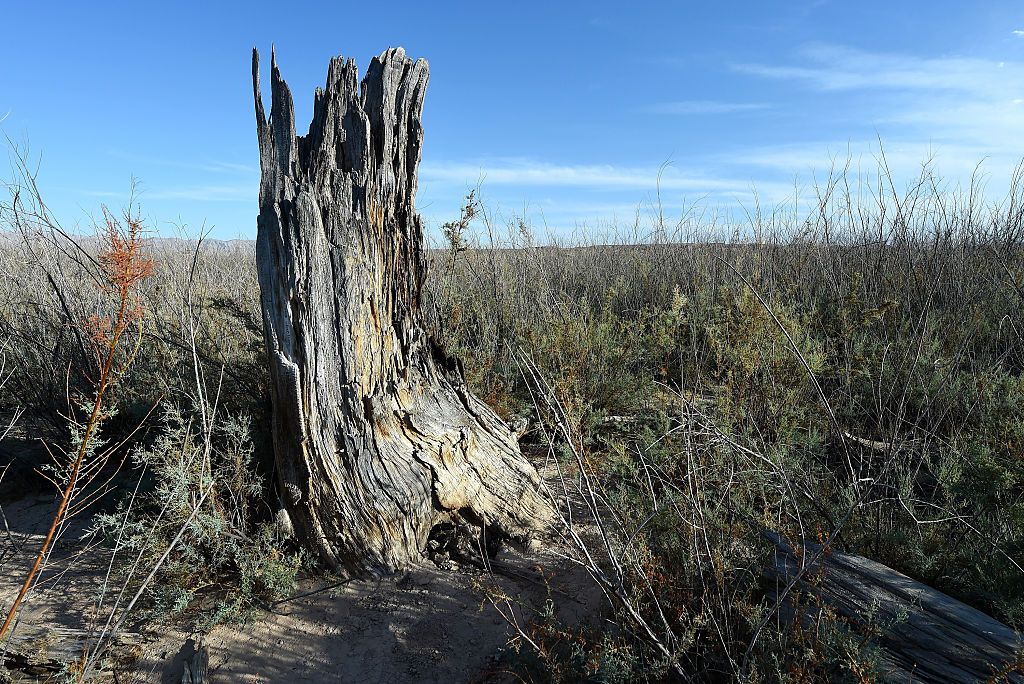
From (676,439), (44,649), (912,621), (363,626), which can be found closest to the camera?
(912,621)

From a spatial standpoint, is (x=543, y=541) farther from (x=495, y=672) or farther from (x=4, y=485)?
(x=4, y=485)

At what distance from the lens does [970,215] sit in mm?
5660

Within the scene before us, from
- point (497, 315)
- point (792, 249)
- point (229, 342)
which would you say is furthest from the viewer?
point (792, 249)

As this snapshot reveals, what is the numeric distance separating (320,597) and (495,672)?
0.91 metres

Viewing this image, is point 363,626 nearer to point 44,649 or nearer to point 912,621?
point 44,649

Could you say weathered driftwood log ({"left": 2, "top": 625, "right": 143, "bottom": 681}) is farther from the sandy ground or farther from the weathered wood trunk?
the weathered wood trunk

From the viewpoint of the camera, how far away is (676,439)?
10.7 ft

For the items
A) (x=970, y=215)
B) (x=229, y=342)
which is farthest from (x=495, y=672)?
(x=970, y=215)

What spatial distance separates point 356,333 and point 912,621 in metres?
2.23

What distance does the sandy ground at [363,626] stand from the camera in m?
2.40

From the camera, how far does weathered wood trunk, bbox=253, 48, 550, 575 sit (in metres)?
2.56

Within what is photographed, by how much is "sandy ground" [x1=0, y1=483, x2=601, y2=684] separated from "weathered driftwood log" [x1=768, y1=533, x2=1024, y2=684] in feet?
3.01

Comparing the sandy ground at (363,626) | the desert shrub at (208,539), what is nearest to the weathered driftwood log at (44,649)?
the sandy ground at (363,626)

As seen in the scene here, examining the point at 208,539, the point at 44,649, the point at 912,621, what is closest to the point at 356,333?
the point at 208,539
